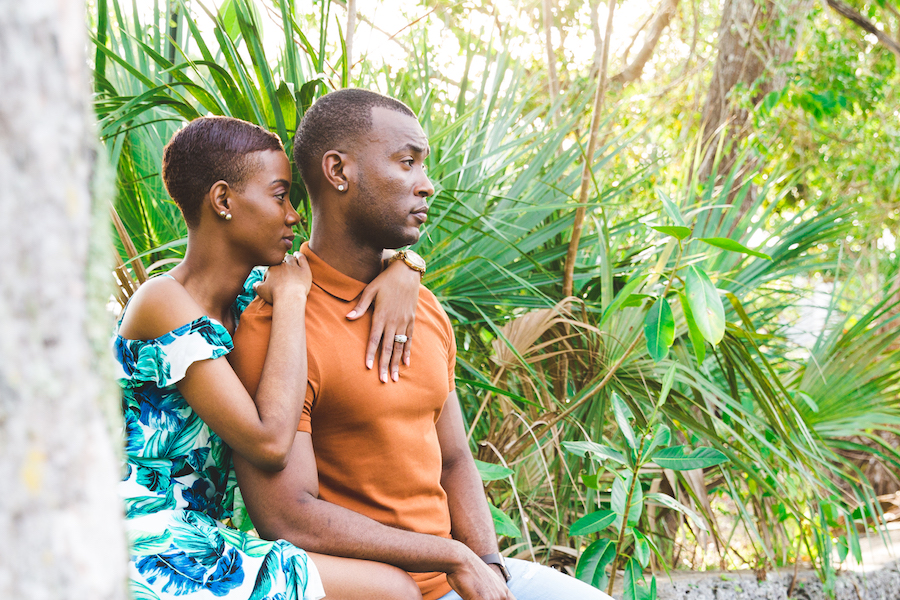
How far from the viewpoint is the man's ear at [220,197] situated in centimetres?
138

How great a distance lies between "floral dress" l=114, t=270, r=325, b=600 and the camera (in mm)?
1140

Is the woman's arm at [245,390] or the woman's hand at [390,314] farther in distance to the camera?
the woman's hand at [390,314]

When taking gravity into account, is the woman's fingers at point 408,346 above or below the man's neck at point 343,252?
below

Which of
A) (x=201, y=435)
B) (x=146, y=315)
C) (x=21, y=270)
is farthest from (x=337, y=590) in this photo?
(x=21, y=270)

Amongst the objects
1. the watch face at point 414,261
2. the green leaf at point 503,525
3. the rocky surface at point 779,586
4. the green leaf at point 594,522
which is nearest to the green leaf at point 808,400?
the rocky surface at point 779,586

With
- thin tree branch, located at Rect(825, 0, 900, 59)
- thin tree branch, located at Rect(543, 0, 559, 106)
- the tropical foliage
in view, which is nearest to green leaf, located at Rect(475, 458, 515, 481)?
the tropical foliage

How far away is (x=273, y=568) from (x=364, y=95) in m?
1.03

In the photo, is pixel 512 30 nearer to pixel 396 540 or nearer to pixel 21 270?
pixel 396 540

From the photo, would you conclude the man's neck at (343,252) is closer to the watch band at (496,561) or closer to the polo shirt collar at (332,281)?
the polo shirt collar at (332,281)

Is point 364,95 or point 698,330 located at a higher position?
point 364,95

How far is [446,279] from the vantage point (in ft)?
7.72

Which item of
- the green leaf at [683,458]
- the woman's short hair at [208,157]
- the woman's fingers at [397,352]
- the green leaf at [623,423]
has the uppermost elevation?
the woman's short hair at [208,157]

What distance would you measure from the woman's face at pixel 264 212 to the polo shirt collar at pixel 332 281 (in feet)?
0.49

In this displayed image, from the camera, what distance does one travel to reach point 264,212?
1.40 metres
